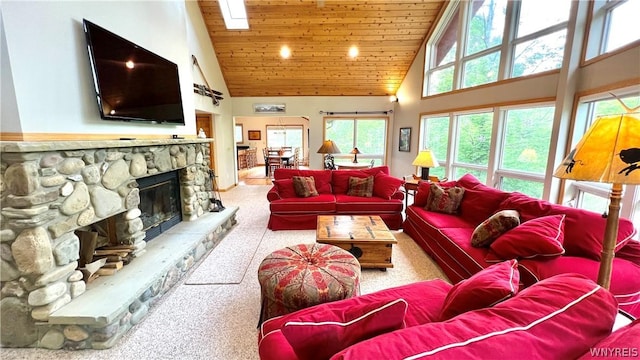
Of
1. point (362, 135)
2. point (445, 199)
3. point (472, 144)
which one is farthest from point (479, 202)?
point (362, 135)

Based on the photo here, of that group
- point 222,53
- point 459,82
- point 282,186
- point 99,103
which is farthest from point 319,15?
point 99,103

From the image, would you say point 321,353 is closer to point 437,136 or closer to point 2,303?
point 2,303

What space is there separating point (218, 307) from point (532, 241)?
2.49 m

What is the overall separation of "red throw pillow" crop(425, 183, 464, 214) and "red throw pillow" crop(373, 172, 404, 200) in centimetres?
68

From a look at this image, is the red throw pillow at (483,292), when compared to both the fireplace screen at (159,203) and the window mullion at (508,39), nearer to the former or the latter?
the fireplace screen at (159,203)

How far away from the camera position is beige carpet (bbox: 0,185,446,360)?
5.78 feet

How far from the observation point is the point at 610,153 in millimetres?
1171

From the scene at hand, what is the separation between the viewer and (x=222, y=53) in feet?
19.3

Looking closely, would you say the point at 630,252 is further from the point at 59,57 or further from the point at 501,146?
the point at 59,57

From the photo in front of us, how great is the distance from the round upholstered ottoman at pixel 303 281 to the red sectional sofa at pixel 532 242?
43.2 inches

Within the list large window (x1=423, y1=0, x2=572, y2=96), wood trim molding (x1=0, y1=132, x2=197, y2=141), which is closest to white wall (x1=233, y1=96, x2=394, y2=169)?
large window (x1=423, y1=0, x2=572, y2=96)

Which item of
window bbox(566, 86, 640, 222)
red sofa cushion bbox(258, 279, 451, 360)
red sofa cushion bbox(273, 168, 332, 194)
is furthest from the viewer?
red sofa cushion bbox(273, 168, 332, 194)

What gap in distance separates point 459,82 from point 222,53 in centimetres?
495

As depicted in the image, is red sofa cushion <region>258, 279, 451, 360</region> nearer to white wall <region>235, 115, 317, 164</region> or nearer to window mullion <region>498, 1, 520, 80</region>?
window mullion <region>498, 1, 520, 80</region>
